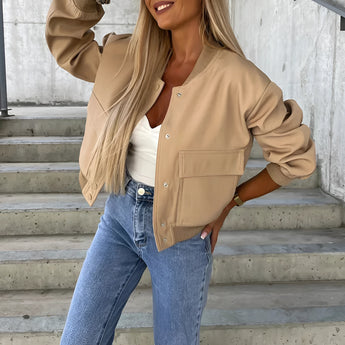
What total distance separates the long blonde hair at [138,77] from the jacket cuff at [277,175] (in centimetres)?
34

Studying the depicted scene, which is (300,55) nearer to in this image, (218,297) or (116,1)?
(218,297)

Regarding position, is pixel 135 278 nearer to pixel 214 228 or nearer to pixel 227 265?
pixel 214 228

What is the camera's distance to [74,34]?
1.31 m

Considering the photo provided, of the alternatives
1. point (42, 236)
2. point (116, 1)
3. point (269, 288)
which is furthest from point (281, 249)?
point (116, 1)

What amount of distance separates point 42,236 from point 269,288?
1364mm

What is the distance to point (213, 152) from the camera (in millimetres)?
1107

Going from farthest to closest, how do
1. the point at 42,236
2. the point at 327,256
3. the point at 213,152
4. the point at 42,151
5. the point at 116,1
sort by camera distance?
the point at 116,1 < the point at 42,151 < the point at 42,236 < the point at 327,256 < the point at 213,152

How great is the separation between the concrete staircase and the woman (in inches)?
33.9

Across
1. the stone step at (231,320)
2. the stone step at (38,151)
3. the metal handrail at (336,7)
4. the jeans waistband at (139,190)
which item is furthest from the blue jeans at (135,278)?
the stone step at (38,151)

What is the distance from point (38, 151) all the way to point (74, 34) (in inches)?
89.4

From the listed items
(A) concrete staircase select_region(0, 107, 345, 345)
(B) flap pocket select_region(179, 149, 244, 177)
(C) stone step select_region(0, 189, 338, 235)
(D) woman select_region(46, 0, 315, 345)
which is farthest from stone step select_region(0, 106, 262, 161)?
(B) flap pocket select_region(179, 149, 244, 177)

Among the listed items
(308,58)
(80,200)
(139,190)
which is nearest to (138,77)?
(139,190)

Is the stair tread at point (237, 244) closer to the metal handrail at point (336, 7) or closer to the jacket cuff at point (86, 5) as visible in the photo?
the metal handrail at point (336, 7)

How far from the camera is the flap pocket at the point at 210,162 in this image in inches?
43.1
